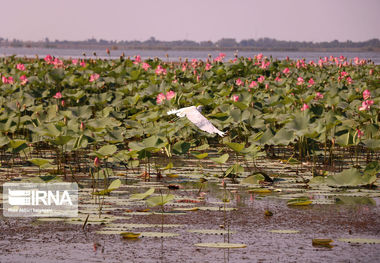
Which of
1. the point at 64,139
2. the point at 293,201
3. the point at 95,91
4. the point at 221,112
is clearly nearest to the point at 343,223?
the point at 293,201

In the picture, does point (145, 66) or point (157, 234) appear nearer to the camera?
point (157, 234)

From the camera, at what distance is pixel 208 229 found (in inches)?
155

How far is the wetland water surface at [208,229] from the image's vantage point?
3.45 meters

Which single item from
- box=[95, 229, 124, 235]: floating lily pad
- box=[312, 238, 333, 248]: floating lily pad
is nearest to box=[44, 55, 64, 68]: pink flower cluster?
box=[95, 229, 124, 235]: floating lily pad

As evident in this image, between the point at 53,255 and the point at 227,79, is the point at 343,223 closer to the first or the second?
the point at 53,255

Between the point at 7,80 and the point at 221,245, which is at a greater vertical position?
the point at 7,80

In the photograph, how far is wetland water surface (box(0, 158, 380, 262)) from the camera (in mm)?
3447

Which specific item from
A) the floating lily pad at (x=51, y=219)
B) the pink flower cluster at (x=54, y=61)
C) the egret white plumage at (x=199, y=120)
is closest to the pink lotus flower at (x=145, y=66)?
the pink flower cluster at (x=54, y=61)

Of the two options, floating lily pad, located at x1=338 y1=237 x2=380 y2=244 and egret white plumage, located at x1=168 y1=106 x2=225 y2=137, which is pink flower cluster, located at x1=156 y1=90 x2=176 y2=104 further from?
floating lily pad, located at x1=338 y1=237 x2=380 y2=244

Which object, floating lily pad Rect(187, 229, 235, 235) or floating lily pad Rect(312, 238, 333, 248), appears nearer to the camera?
floating lily pad Rect(312, 238, 333, 248)

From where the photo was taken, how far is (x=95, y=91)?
10.6m

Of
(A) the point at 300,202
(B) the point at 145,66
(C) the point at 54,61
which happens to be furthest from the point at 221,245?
(C) the point at 54,61

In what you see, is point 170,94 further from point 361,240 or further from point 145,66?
point 145,66

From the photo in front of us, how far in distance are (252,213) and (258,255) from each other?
91 cm
